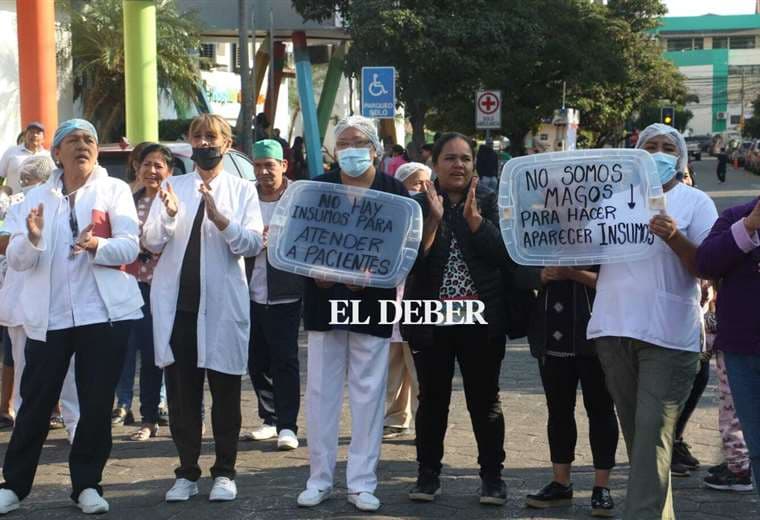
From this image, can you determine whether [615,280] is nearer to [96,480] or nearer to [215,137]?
[215,137]

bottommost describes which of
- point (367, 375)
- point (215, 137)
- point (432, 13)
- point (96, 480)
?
point (96, 480)

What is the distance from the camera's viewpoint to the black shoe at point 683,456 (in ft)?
23.7

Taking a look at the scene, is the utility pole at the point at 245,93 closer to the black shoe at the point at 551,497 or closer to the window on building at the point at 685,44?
the black shoe at the point at 551,497

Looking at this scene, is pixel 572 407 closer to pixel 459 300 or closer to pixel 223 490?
pixel 459 300

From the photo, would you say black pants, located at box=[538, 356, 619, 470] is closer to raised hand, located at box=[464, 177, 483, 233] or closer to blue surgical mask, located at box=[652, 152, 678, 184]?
raised hand, located at box=[464, 177, 483, 233]

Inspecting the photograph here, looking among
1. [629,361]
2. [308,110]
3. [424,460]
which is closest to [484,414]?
[424,460]

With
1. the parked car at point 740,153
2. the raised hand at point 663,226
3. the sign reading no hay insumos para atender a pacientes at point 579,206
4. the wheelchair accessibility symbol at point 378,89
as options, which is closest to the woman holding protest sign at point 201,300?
the sign reading no hay insumos para atender a pacientes at point 579,206

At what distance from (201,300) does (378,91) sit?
13.7 m

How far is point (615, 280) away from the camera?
227 inches

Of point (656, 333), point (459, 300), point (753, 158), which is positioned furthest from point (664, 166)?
point (753, 158)

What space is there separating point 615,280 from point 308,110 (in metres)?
25.7

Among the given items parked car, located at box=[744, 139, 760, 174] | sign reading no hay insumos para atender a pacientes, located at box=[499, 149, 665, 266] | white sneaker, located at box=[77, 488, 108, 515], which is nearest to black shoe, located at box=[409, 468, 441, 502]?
sign reading no hay insumos para atender a pacientes, located at box=[499, 149, 665, 266]

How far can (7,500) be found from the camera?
635cm

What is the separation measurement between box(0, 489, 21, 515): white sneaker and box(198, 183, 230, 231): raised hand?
1724 millimetres
